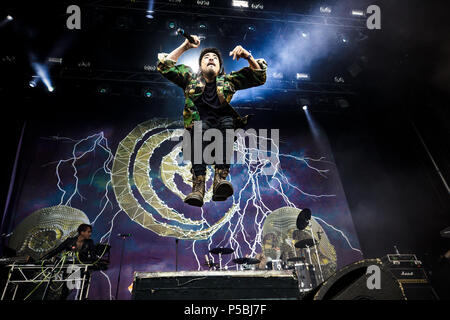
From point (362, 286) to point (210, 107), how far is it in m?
1.78

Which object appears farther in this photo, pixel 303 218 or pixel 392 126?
pixel 392 126

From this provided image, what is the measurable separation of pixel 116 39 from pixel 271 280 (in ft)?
21.7

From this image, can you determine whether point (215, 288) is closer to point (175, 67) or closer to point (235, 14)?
point (175, 67)

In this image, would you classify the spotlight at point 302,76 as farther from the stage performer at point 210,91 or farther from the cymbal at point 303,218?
the stage performer at point 210,91

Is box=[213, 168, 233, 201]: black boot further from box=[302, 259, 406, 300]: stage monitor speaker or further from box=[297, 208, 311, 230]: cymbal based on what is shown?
box=[297, 208, 311, 230]: cymbal

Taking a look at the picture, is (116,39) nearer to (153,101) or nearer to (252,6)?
(153,101)

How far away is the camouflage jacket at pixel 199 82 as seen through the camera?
2.42 metres

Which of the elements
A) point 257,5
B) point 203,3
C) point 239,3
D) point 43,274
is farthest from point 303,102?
point 43,274

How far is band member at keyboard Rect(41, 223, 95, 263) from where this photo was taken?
4902 mm

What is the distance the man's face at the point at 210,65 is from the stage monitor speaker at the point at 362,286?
195cm

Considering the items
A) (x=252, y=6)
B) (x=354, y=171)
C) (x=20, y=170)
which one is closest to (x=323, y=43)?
(x=252, y=6)

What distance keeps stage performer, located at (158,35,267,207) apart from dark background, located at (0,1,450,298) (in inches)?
162

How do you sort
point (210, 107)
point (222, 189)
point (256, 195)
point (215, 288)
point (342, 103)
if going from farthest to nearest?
point (342, 103), point (256, 195), point (210, 107), point (222, 189), point (215, 288)

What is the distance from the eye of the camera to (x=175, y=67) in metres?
2.55
